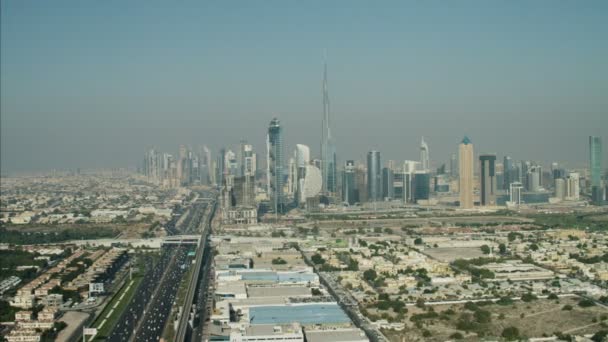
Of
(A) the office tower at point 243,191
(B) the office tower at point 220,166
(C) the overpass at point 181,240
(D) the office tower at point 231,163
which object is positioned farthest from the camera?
(B) the office tower at point 220,166

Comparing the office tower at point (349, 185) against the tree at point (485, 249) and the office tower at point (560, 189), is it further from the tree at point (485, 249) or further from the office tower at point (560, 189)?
the tree at point (485, 249)

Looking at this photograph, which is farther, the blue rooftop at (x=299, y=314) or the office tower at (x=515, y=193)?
the office tower at (x=515, y=193)

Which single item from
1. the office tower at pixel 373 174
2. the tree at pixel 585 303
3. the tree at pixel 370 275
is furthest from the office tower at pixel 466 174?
the tree at pixel 585 303

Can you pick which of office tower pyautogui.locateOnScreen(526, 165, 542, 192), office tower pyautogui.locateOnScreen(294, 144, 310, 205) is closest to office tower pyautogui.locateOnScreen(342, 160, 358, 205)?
office tower pyautogui.locateOnScreen(294, 144, 310, 205)

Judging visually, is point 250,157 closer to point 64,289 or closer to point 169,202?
point 169,202

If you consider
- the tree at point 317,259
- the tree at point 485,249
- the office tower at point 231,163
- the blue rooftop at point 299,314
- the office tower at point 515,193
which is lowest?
the blue rooftop at point 299,314

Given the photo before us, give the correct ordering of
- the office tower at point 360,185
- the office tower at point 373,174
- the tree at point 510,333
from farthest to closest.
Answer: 1. the office tower at point 373,174
2. the office tower at point 360,185
3. the tree at point 510,333
